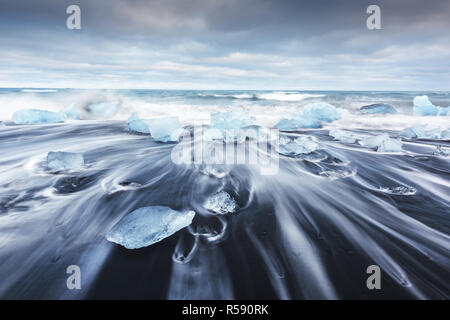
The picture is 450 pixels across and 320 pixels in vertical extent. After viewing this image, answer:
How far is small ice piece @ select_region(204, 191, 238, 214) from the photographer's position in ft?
6.20

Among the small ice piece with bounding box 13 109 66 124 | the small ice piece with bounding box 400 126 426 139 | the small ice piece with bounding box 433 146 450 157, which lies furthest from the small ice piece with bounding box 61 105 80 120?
the small ice piece with bounding box 400 126 426 139

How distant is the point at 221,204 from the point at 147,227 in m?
0.67

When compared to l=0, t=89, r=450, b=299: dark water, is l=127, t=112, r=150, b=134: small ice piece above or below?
above

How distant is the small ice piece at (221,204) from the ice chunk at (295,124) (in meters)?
4.34

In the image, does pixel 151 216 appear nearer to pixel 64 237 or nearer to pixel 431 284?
pixel 64 237

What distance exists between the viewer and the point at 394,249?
1.47 meters

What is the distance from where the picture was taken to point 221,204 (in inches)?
75.7

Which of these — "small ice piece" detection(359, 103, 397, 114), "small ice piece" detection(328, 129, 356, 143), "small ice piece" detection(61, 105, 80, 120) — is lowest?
"small ice piece" detection(328, 129, 356, 143)

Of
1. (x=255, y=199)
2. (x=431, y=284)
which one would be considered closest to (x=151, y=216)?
(x=255, y=199)

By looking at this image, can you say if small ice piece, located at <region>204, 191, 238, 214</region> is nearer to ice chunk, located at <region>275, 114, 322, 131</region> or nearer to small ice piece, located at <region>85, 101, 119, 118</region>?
ice chunk, located at <region>275, 114, 322, 131</region>

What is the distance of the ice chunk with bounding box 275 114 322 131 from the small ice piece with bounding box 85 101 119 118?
5.77 metres

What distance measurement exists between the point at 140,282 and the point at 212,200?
91cm

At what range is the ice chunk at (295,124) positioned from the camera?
19.5 feet
